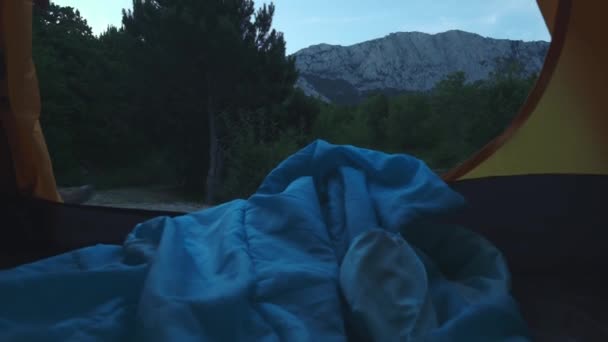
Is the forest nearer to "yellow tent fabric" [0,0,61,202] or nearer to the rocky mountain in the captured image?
the rocky mountain

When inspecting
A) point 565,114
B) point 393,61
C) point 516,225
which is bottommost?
point 516,225

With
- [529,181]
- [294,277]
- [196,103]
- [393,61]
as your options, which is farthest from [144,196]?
[294,277]

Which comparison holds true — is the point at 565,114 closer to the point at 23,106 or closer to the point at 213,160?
the point at 23,106

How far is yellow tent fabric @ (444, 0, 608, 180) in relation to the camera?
1165mm

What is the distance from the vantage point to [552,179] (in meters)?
1.12

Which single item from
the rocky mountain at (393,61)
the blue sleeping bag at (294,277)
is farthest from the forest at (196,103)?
the blue sleeping bag at (294,277)

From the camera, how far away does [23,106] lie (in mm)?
1061

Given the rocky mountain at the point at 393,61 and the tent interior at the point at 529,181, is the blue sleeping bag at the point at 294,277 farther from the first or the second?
the rocky mountain at the point at 393,61

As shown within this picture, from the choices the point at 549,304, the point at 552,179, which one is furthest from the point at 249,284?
the point at 552,179

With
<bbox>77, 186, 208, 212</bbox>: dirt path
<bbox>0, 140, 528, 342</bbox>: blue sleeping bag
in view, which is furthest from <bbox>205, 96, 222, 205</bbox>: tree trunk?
<bbox>0, 140, 528, 342</bbox>: blue sleeping bag

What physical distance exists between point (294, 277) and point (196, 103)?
5167 millimetres

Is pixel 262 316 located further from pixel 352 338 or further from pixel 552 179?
pixel 552 179

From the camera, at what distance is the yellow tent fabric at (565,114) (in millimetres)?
1165

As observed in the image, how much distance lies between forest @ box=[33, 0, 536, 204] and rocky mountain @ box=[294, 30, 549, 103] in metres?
0.74
